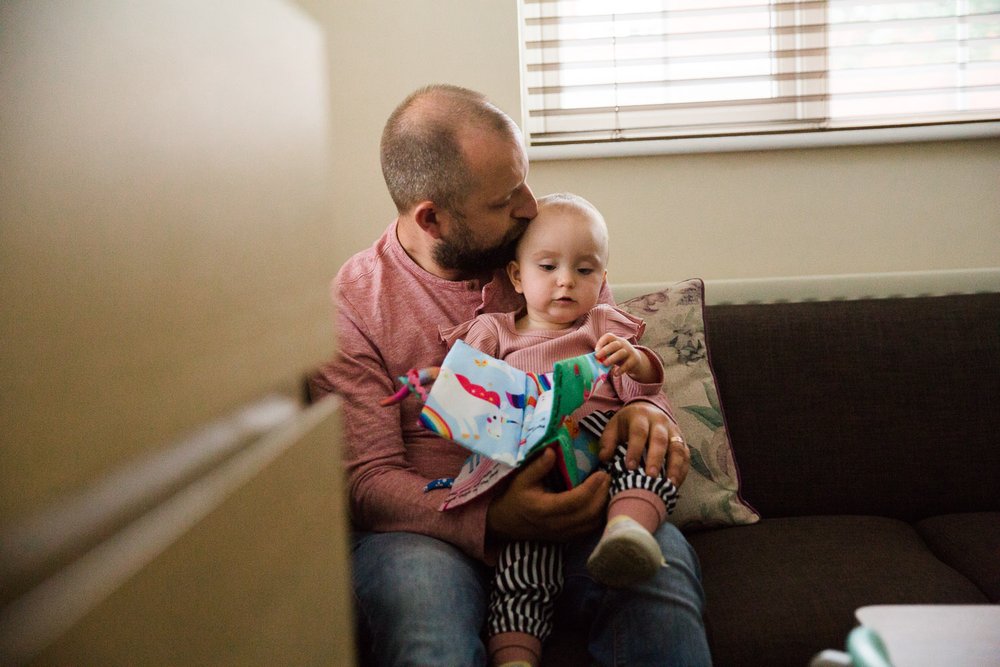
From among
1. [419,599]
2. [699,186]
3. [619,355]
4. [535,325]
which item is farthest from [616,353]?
[699,186]

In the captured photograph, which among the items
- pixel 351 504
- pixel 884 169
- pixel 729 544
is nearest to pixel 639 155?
pixel 884 169

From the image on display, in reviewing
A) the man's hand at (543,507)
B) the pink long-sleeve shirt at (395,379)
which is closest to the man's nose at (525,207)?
the pink long-sleeve shirt at (395,379)

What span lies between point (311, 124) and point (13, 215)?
257 millimetres

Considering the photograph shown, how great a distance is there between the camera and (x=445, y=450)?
144 cm

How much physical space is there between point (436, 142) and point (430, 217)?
136 mm

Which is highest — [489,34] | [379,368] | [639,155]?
[489,34]

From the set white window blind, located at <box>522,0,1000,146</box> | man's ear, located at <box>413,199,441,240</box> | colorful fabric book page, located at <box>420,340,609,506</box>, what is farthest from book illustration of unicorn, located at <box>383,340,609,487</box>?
white window blind, located at <box>522,0,1000,146</box>

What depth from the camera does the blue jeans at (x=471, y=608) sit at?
1.09 m

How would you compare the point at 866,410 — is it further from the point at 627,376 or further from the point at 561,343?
the point at 561,343

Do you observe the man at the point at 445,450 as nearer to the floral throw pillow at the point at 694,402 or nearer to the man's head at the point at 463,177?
the man's head at the point at 463,177

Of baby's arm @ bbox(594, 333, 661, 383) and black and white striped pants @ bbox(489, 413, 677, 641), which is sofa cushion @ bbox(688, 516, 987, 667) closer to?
black and white striped pants @ bbox(489, 413, 677, 641)

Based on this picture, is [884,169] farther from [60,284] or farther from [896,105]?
[60,284]

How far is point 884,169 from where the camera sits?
7.38 ft

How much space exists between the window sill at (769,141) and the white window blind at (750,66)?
0.12 ft
